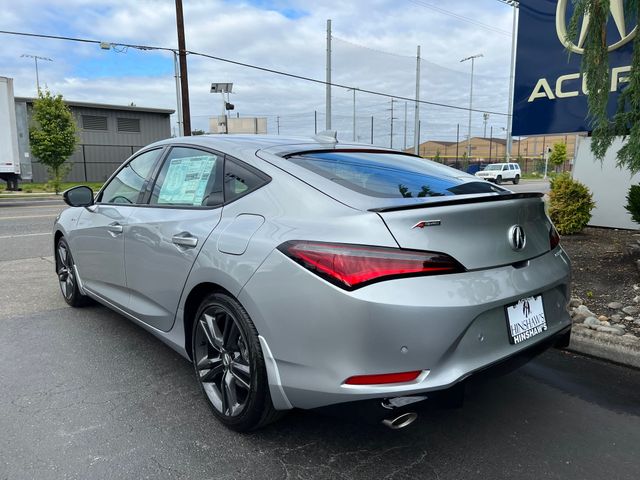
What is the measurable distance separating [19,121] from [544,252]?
20.3 meters

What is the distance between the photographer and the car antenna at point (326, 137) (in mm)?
3320

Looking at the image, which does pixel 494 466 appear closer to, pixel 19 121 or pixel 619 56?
pixel 619 56

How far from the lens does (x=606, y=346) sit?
378 centimetres

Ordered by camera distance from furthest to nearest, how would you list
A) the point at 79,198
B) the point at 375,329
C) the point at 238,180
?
the point at 79,198 → the point at 238,180 → the point at 375,329

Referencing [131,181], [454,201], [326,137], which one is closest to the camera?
[454,201]

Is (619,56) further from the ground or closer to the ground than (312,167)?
further from the ground

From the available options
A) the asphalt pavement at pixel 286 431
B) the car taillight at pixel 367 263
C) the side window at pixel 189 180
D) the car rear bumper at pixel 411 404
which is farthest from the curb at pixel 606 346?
the side window at pixel 189 180

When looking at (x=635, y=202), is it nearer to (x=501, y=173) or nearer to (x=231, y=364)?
(x=231, y=364)

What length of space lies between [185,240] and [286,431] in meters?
1.19

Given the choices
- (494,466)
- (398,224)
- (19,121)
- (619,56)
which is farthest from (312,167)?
(19,121)

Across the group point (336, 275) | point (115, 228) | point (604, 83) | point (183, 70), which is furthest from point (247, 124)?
point (336, 275)

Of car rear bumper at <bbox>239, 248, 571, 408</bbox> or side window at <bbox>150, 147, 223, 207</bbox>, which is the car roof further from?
car rear bumper at <bbox>239, 248, 571, 408</bbox>

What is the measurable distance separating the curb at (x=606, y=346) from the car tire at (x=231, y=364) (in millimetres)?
2613

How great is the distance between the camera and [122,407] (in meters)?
2.98
